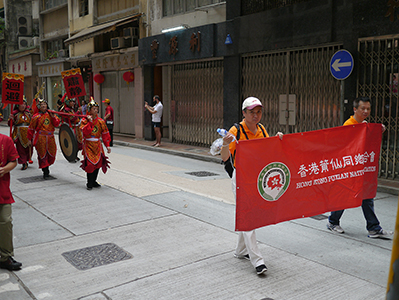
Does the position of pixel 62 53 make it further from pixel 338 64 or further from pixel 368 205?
pixel 368 205

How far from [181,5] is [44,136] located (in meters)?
8.45

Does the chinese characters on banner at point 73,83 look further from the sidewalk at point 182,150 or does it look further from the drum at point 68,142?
the sidewalk at point 182,150

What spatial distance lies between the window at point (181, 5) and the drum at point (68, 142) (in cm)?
686

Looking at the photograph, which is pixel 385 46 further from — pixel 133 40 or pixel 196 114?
pixel 133 40

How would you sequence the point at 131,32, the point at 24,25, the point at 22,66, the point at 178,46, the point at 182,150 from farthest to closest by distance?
the point at 24,25 → the point at 22,66 → the point at 131,32 → the point at 178,46 → the point at 182,150

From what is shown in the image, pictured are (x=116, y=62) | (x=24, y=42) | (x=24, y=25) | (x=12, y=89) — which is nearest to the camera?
(x=12, y=89)

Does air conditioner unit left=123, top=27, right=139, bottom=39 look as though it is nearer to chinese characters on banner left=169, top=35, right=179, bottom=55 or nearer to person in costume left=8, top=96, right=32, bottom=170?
chinese characters on banner left=169, top=35, right=179, bottom=55

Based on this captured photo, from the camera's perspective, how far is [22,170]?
10945 mm

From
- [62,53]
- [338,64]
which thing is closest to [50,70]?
[62,53]

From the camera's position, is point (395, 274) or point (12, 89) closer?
point (395, 274)

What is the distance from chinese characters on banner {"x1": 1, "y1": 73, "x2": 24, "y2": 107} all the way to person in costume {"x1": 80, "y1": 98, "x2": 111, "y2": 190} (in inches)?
107

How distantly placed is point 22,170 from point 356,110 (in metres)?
8.83

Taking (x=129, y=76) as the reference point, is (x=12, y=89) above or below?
below

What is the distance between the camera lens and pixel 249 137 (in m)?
4.46
